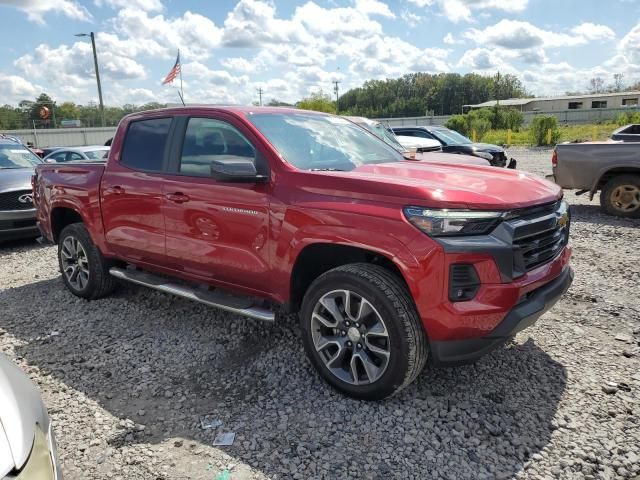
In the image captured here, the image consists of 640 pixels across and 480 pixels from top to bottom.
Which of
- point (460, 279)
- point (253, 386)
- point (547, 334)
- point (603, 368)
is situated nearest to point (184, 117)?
point (253, 386)

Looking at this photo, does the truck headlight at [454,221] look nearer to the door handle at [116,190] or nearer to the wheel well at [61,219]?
the door handle at [116,190]

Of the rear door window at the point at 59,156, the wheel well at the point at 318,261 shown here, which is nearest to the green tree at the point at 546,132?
the rear door window at the point at 59,156

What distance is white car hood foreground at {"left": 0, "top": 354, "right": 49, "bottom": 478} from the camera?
5.80 ft

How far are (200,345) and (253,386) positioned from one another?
870 mm

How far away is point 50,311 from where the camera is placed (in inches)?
205

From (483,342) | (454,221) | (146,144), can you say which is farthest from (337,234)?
(146,144)

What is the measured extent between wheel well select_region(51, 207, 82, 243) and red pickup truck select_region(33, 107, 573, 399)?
3.35 ft

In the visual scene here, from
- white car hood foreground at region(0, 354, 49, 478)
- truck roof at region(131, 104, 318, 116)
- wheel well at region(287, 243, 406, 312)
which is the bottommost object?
white car hood foreground at region(0, 354, 49, 478)

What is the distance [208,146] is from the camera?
407cm

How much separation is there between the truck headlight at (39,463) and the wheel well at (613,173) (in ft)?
29.0

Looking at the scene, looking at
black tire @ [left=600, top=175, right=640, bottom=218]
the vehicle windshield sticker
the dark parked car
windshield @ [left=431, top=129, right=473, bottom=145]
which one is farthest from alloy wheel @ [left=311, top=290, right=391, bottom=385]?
windshield @ [left=431, top=129, right=473, bottom=145]

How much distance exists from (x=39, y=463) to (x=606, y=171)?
8.91 metres

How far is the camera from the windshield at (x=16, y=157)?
356 inches

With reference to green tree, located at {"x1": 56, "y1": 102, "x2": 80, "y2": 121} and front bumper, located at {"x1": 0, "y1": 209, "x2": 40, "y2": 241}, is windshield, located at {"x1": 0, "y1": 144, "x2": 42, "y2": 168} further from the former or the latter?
green tree, located at {"x1": 56, "y1": 102, "x2": 80, "y2": 121}
